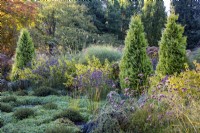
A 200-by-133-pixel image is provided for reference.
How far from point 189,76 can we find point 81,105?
8.44ft

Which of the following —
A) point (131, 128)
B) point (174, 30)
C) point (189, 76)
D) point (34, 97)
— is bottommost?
point (34, 97)

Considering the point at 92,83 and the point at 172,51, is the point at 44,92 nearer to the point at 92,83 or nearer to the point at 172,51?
the point at 92,83

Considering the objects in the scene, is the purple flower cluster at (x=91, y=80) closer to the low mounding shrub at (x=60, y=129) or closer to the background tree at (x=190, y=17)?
the low mounding shrub at (x=60, y=129)

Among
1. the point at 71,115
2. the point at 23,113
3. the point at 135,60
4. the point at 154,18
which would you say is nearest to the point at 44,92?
the point at 23,113

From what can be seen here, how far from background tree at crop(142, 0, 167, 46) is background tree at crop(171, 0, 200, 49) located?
233 centimetres

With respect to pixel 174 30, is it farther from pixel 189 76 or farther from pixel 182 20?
pixel 182 20

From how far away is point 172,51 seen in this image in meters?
7.53

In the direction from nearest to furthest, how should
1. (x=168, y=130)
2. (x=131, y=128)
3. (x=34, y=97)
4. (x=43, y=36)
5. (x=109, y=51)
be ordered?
(x=168, y=130) → (x=131, y=128) → (x=34, y=97) → (x=109, y=51) → (x=43, y=36)

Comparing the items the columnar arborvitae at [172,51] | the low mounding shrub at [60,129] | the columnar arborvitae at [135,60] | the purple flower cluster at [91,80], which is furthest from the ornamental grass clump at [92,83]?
the low mounding shrub at [60,129]

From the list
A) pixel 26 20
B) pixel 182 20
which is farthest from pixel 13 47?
pixel 182 20

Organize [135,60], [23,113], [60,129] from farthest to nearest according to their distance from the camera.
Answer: [135,60]
[23,113]
[60,129]

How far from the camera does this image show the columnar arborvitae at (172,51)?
24.5ft

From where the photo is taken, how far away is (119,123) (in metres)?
4.57

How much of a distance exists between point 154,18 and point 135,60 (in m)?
15.3
